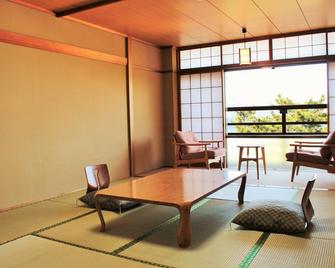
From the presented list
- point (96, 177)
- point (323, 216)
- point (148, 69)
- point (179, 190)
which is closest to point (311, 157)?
point (323, 216)

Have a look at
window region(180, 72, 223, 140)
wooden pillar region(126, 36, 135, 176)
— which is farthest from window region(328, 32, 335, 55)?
wooden pillar region(126, 36, 135, 176)

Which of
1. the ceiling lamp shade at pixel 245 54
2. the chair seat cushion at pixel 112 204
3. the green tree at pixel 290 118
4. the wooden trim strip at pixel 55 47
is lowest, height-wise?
the chair seat cushion at pixel 112 204

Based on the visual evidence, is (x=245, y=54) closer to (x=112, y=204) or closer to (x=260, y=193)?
(x=260, y=193)

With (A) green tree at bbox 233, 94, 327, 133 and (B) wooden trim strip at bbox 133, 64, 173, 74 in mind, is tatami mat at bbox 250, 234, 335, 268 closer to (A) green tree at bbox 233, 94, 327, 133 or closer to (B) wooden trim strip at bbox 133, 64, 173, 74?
(B) wooden trim strip at bbox 133, 64, 173, 74

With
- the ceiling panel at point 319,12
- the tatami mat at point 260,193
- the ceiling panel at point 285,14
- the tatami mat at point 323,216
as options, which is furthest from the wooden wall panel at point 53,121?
the tatami mat at point 323,216

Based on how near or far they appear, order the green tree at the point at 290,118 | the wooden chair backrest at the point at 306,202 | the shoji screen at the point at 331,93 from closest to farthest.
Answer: the wooden chair backrest at the point at 306,202
the shoji screen at the point at 331,93
the green tree at the point at 290,118

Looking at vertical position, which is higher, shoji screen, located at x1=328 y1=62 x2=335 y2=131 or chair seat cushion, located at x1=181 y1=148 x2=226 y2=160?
shoji screen, located at x1=328 y1=62 x2=335 y2=131

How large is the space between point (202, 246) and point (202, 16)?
336 centimetres

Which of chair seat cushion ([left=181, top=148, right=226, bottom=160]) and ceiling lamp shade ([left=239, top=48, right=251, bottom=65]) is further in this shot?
chair seat cushion ([left=181, top=148, right=226, bottom=160])

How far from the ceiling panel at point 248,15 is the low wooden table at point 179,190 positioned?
6.99 ft

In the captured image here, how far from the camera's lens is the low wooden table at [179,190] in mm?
2633

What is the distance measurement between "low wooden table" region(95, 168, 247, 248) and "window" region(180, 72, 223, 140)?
9.37 ft

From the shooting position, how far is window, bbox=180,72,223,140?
672 centimetres

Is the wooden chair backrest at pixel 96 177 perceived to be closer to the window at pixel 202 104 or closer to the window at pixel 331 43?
the window at pixel 202 104
